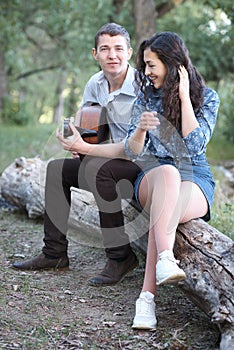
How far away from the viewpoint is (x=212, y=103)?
11.8ft

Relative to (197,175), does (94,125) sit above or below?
above

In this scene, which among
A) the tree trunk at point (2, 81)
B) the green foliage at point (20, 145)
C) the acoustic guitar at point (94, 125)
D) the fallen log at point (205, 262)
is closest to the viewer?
the fallen log at point (205, 262)

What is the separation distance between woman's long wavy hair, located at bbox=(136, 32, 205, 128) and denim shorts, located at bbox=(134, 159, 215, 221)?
10.4 inches

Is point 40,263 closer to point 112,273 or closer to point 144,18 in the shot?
point 112,273

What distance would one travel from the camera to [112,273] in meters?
3.98

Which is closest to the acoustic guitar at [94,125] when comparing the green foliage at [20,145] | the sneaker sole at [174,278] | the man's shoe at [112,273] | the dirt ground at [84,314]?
the man's shoe at [112,273]

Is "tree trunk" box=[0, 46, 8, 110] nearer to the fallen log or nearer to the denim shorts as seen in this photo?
the fallen log

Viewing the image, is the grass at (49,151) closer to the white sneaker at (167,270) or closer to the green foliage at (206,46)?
the green foliage at (206,46)

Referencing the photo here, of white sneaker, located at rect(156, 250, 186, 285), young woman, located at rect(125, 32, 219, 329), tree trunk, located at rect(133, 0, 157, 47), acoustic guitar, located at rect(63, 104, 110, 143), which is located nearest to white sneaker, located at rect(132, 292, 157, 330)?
young woman, located at rect(125, 32, 219, 329)

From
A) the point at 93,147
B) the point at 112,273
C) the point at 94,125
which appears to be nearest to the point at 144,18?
the point at 94,125

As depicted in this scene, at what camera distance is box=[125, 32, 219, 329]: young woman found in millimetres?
3238

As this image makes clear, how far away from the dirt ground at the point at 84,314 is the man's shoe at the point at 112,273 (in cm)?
5

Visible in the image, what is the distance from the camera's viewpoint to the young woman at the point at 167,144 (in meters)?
3.24

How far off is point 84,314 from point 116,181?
891 mm
